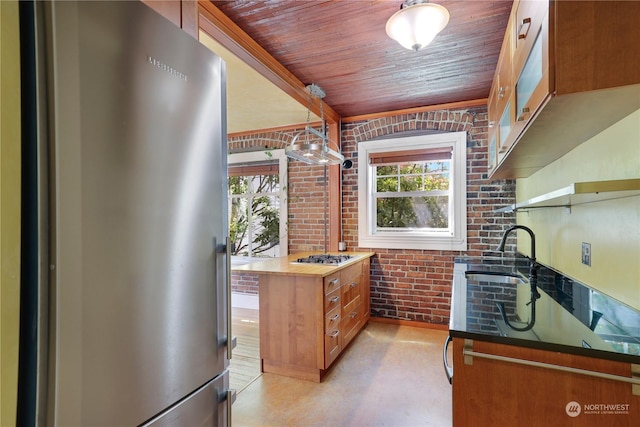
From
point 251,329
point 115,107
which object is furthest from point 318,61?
point 251,329

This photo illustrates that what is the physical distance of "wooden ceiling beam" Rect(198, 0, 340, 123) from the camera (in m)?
1.86

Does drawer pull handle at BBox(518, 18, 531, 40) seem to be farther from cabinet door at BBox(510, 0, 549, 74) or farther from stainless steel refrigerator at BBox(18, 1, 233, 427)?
stainless steel refrigerator at BBox(18, 1, 233, 427)

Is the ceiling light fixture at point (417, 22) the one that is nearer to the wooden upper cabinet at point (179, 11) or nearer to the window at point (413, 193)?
the wooden upper cabinet at point (179, 11)

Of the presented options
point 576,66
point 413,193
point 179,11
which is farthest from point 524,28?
point 413,193

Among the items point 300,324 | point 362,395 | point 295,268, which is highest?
point 295,268

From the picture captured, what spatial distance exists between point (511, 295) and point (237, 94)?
2823mm

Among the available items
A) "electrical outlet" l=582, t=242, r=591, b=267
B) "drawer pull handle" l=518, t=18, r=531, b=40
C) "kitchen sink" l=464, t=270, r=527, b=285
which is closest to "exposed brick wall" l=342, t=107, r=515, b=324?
"kitchen sink" l=464, t=270, r=527, b=285

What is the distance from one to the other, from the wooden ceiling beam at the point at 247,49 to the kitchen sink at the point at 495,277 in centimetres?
218

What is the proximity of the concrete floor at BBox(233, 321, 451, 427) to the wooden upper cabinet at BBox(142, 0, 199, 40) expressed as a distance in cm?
219

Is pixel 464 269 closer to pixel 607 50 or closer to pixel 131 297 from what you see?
pixel 607 50

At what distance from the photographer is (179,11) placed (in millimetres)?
1280

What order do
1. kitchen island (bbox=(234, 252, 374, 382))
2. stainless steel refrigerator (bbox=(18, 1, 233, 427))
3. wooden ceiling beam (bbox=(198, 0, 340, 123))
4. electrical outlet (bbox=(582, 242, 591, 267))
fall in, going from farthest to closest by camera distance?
kitchen island (bbox=(234, 252, 374, 382))
wooden ceiling beam (bbox=(198, 0, 340, 123))
electrical outlet (bbox=(582, 242, 591, 267))
stainless steel refrigerator (bbox=(18, 1, 233, 427))

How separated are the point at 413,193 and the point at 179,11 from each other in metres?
3.00

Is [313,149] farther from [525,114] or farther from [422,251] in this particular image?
[422,251]
